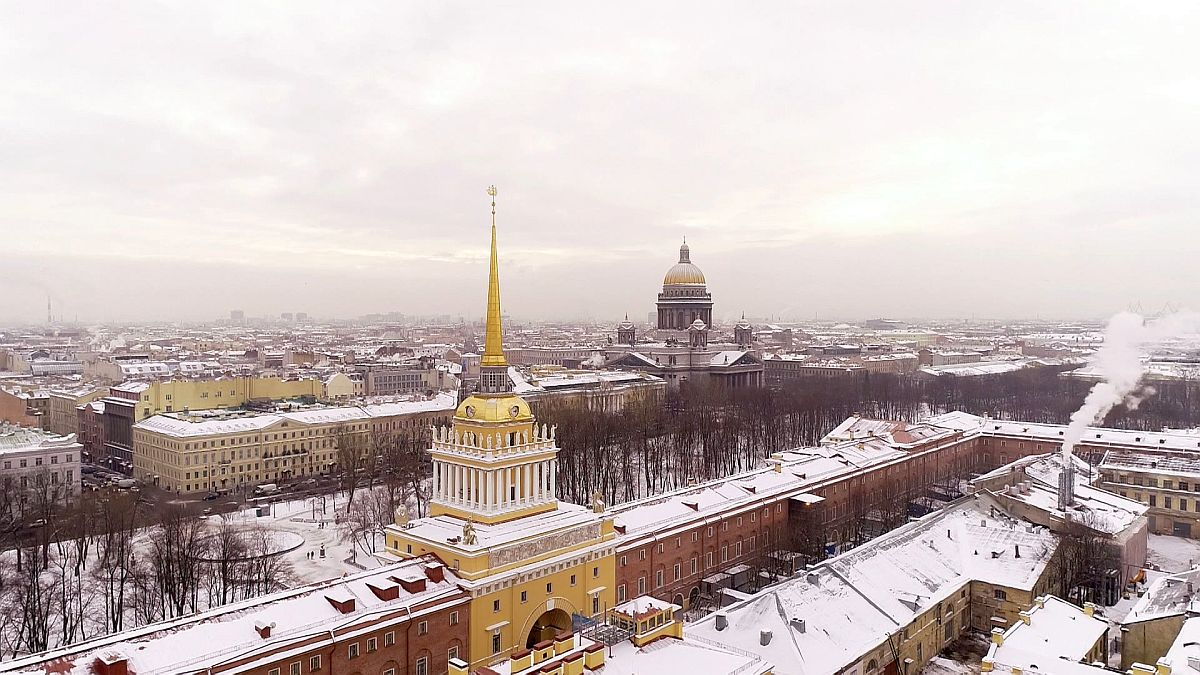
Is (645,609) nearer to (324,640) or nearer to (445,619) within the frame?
(445,619)

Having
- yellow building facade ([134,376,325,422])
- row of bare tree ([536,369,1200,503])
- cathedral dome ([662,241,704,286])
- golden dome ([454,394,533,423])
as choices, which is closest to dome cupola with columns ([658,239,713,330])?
cathedral dome ([662,241,704,286])

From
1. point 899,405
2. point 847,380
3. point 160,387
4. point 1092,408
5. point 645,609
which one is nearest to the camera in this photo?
point 645,609

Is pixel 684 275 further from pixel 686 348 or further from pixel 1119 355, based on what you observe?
pixel 1119 355

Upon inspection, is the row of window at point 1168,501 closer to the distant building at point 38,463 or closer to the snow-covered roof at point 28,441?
the distant building at point 38,463

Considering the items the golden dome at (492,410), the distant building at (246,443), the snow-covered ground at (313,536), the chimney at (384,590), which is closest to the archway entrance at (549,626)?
the chimney at (384,590)

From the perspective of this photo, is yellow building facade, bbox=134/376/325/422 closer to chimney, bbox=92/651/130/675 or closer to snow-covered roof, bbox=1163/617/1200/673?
chimney, bbox=92/651/130/675

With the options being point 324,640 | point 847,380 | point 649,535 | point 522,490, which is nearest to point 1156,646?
point 649,535

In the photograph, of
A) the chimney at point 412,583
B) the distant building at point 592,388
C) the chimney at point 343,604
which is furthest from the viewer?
the distant building at point 592,388
